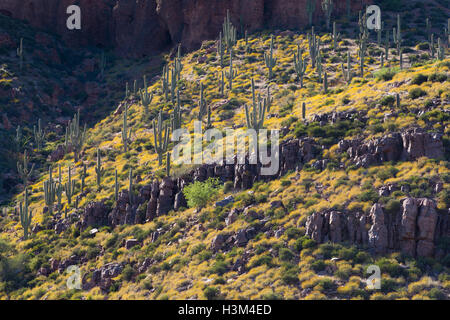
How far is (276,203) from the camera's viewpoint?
34.0 metres

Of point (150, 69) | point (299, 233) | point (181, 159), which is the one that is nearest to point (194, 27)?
point (150, 69)

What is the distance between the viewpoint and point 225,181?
127 feet

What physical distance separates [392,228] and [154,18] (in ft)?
162

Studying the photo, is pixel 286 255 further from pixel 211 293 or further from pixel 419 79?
pixel 419 79

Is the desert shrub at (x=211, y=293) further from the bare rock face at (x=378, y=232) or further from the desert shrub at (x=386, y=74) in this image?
the desert shrub at (x=386, y=74)

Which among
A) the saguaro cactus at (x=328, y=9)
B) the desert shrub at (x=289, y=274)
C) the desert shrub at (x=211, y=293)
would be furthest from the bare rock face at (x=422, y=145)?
the saguaro cactus at (x=328, y=9)

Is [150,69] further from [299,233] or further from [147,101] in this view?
[299,233]

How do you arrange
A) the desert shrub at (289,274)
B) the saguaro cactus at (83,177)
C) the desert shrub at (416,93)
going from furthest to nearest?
the saguaro cactus at (83,177) < the desert shrub at (416,93) < the desert shrub at (289,274)

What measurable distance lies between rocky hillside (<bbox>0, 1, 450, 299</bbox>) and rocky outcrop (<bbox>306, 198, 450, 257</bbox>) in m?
0.06

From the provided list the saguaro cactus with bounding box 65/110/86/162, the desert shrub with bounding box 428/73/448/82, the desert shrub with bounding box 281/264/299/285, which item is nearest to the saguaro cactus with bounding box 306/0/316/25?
the desert shrub with bounding box 428/73/448/82

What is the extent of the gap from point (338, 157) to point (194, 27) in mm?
35927

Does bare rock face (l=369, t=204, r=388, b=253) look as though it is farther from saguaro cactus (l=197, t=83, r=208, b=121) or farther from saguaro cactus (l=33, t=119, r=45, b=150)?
saguaro cactus (l=33, t=119, r=45, b=150)

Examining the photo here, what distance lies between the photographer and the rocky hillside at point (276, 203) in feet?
94.0

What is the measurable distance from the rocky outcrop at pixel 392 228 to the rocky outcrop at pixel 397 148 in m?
4.32
